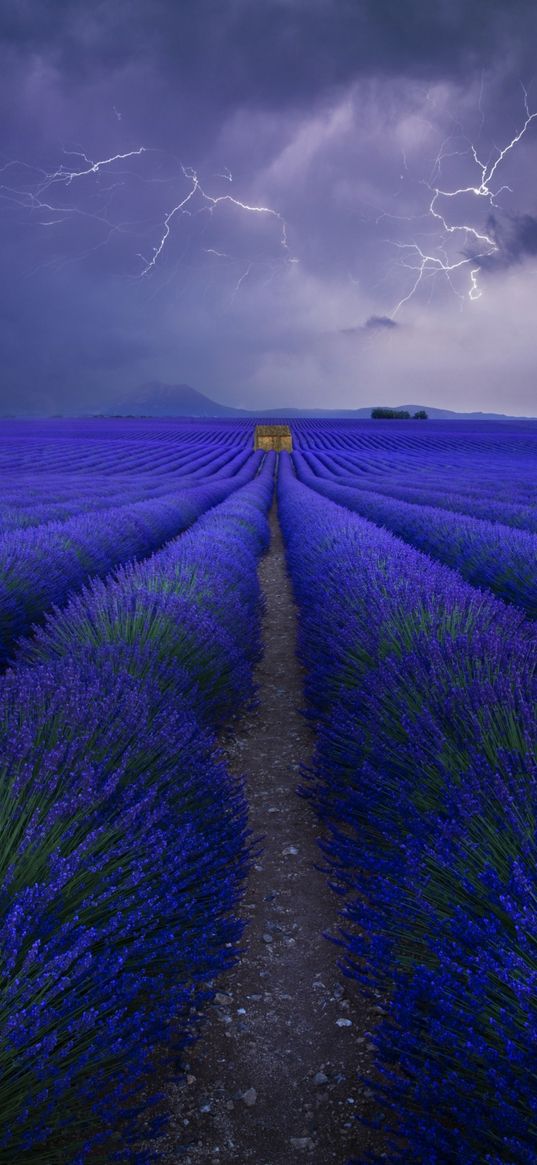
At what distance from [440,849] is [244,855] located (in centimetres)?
86

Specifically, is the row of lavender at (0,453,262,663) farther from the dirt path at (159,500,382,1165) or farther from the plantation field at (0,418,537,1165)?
the dirt path at (159,500,382,1165)

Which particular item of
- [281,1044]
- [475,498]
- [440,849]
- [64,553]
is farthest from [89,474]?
[440,849]

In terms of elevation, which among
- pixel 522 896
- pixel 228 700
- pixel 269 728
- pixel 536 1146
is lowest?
pixel 269 728

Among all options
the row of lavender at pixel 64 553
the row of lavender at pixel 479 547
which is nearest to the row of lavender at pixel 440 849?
the row of lavender at pixel 479 547

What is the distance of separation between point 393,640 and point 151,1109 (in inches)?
66.1

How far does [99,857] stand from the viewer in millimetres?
1320

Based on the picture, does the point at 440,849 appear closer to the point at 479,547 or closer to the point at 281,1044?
the point at 281,1044

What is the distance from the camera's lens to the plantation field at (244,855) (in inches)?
38.7

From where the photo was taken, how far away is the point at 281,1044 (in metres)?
1.54

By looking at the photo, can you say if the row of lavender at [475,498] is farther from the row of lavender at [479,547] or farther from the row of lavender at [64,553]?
the row of lavender at [64,553]

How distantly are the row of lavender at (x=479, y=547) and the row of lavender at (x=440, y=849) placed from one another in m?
1.07

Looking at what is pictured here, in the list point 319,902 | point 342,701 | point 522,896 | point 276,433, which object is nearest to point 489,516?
point 342,701

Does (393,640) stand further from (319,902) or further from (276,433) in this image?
(276,433)

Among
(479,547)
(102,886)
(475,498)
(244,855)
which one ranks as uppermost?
(475,498)
